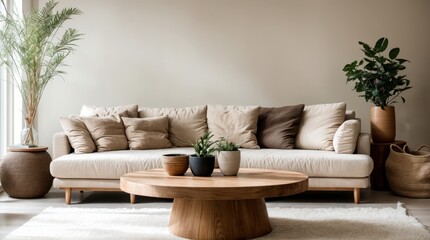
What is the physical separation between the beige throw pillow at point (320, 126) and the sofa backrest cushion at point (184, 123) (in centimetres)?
99

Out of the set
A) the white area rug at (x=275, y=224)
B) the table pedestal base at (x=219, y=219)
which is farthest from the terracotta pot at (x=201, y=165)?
the white area rug at (x=275, y=224)

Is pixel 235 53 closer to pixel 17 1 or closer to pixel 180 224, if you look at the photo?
pixel 17 1

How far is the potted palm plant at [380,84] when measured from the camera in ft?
16.8

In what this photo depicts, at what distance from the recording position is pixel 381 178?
5164mm

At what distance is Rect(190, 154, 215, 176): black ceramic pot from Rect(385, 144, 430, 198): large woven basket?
7.30ft

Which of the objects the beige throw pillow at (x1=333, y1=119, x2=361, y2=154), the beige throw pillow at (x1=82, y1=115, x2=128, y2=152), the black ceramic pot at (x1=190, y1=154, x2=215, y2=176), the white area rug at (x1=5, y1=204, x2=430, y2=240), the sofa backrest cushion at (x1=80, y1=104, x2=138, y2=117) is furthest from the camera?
the sofa backrest cushion at (x1=80, y1=104, x2=138, y2=117)

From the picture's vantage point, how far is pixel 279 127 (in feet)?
16.6

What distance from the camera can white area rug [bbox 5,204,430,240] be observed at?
3.30m

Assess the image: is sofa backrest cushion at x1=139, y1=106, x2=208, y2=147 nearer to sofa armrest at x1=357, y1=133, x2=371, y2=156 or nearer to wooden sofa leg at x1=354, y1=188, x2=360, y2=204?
sofa armrest at x1=357, y1=133, x2=371, y2=156

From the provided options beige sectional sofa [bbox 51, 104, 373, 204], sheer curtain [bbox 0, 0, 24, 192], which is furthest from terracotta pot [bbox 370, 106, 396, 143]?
sheer curtain [bbox 0, 0, 24, 192]

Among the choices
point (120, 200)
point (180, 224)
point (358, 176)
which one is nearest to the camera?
point (180, 224)

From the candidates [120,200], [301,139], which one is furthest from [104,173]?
[301,139]

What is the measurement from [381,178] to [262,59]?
5.91ft

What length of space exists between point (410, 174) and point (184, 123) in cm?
221
